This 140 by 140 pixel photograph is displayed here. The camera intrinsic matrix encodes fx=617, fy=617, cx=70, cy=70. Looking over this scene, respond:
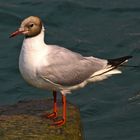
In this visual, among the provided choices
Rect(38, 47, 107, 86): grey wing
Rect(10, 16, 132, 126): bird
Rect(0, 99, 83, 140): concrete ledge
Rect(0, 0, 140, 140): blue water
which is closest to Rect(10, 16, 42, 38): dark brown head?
Rect(10, 16, 132, 126): bird

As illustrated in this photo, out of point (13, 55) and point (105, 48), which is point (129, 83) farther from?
point (13, 55)

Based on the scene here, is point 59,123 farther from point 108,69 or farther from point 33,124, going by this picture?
point 108,69

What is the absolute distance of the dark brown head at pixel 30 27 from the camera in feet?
28.6

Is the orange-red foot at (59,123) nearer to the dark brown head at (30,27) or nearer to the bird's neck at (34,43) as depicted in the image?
the bird's neck at (34,43)

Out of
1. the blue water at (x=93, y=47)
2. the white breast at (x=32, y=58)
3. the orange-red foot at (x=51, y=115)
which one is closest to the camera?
the white breast at (x=32, y=58)

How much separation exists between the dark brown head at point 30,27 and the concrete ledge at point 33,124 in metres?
1.22

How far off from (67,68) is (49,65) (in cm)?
45

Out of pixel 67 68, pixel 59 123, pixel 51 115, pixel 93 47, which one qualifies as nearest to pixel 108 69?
pixel 67 68

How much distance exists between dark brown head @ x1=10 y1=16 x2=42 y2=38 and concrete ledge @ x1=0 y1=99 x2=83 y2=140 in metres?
1.22

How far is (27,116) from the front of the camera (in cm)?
904

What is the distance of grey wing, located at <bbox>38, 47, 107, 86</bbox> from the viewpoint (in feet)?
28.8

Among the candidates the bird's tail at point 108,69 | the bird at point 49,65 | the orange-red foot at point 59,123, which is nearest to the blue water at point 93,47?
the bird's tail at point 108,69

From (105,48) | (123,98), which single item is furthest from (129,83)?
(105,48)

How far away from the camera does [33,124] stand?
28.7 feet
